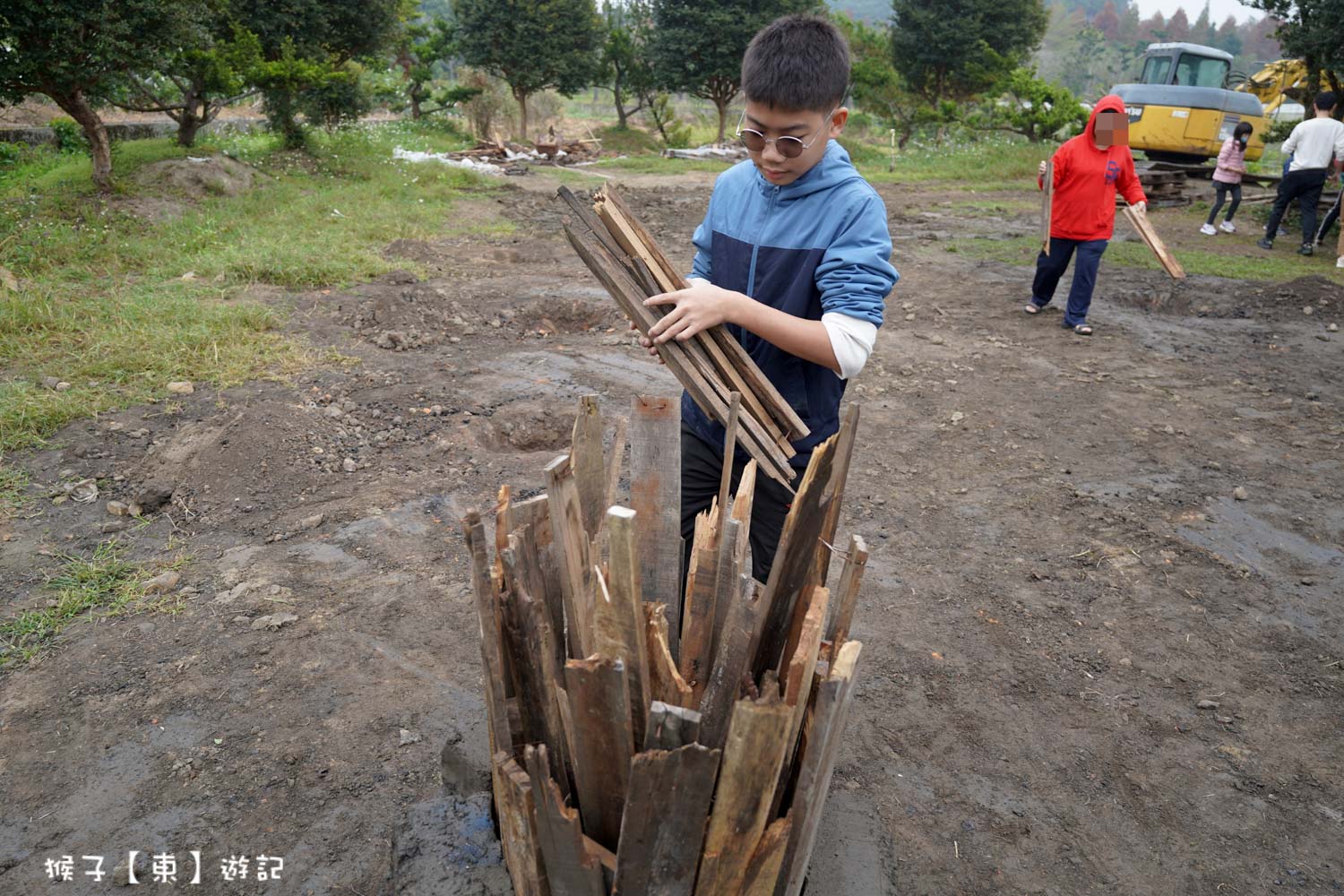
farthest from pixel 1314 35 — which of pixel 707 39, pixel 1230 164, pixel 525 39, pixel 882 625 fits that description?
pixel 525 39

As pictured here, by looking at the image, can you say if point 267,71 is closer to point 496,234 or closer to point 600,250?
point 496,234

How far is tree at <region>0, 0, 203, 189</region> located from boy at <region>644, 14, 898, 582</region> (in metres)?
8.76

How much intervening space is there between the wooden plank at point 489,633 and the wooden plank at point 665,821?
33cm

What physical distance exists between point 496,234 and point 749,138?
330 inches

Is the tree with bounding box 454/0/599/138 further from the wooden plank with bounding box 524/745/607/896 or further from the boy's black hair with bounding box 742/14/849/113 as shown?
the wooden plank with bounding box 524/745/607/896

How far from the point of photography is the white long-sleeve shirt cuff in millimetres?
1842

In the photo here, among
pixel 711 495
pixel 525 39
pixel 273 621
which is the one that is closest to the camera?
pixel 711 495

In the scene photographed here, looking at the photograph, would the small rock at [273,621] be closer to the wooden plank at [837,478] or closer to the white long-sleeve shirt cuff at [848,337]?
the wooden plank at [837,478]

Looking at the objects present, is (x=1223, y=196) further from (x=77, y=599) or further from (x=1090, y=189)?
(x=77, y=599)

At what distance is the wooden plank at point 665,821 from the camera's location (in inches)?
48.3

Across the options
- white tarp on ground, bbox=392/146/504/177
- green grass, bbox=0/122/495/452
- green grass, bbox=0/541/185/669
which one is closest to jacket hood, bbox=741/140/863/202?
Result: green grass, bbox=0/541/185/669

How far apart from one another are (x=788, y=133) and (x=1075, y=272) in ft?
18.9

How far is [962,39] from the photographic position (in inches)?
931

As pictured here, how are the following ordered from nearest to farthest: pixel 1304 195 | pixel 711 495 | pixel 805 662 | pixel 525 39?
1. pixel 805 662
2. pixel 711 495
3. pixel 1304 195
4. pixel 525 39
